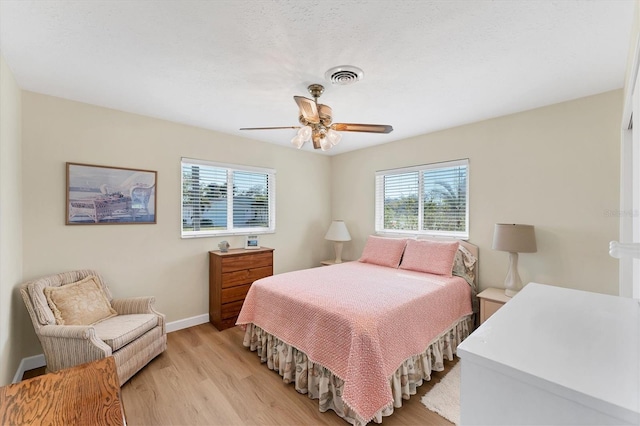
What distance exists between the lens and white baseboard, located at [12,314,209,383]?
7.93 ft

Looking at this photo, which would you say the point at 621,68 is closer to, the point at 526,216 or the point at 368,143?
the point at 526,216

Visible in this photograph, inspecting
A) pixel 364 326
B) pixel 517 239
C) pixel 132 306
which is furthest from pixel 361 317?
pixel 132 306

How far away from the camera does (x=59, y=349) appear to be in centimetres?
213

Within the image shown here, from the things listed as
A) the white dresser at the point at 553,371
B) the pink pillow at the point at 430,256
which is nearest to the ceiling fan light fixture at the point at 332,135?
the pink pillow at the point at 430,256

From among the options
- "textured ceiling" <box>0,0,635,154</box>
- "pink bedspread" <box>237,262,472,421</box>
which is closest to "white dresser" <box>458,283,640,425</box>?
"pink bedspread" <box>237,262,472,421</box>

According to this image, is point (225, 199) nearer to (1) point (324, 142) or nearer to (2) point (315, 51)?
(1) point (324, 142)

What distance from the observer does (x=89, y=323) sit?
243 centimetres

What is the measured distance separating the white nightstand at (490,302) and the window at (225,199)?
292cm

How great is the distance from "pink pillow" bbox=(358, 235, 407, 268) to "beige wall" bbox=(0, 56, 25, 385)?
348 centimetres

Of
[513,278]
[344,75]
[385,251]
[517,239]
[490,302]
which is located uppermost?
[344,75]

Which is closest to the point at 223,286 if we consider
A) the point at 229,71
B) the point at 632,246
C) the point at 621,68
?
the point at 229,71

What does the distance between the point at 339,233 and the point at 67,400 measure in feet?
12.1

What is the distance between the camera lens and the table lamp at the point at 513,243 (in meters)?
2.74

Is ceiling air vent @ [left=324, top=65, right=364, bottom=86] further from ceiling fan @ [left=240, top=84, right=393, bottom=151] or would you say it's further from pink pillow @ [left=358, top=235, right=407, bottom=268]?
pink pillow @ [left=358, top=235, right=407, bottom=268]
